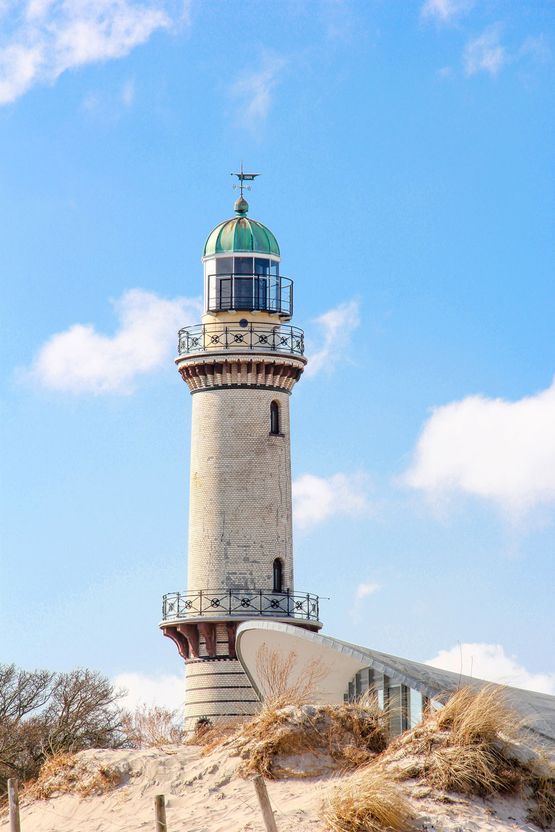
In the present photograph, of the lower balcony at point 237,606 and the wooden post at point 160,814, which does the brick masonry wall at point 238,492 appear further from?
the wooden post at point 160,814

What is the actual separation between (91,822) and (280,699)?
3.75 metres

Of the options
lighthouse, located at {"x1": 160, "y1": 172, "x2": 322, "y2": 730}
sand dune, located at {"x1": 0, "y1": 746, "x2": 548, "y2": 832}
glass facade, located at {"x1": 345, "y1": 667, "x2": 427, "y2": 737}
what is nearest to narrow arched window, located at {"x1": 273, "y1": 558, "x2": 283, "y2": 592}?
lighthouse, located at {"x1": 160, "y1": 172, "x2": 322, "y2": 730}

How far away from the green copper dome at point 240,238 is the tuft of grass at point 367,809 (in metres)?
42.1

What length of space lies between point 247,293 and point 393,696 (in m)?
27.7

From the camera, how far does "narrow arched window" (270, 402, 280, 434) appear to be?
6369 centimetres

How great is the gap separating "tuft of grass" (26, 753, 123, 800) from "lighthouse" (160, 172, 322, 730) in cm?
2946

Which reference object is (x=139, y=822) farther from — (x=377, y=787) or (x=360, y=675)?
(x=360, y=675)

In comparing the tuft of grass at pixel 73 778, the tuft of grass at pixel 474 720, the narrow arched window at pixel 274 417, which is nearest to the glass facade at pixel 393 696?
the tuft of grass at pixel 73 778

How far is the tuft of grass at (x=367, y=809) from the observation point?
24.8 m

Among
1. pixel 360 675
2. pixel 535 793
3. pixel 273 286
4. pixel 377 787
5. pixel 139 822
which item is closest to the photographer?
pixel 377 787

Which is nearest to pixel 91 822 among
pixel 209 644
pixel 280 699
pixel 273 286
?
pixel 280 699

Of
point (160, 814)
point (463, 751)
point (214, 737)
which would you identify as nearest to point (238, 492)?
point (214, 737)

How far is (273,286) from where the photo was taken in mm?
65500

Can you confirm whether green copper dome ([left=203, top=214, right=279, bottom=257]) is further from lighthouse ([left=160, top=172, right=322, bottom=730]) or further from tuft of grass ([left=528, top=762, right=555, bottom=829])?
tuft of grass ([left=528, top=762, right=555, bottom=829])
